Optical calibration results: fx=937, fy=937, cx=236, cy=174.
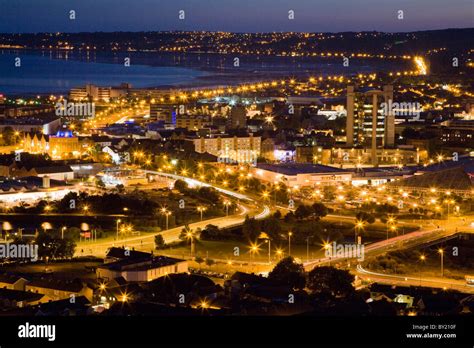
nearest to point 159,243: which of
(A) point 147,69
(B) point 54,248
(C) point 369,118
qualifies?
(B) point 54,248

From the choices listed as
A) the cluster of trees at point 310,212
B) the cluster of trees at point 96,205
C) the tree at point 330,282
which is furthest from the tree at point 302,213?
the tree at point 330,282

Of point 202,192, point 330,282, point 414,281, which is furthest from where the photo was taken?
point 202,192

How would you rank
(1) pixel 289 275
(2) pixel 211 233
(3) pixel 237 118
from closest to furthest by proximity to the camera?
(1) pixel 289 275 < (2) pixel 211 233 < (3) pixel 237 118

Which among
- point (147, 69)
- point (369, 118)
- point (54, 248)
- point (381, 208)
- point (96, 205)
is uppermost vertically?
point (369, 118)

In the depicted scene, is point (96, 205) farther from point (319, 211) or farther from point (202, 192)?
point (319, 211)

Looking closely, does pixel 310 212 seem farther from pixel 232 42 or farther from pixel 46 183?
pixel 232 42

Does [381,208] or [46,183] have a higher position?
[46,183]

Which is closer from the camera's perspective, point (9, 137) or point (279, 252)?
point (279, 252)
